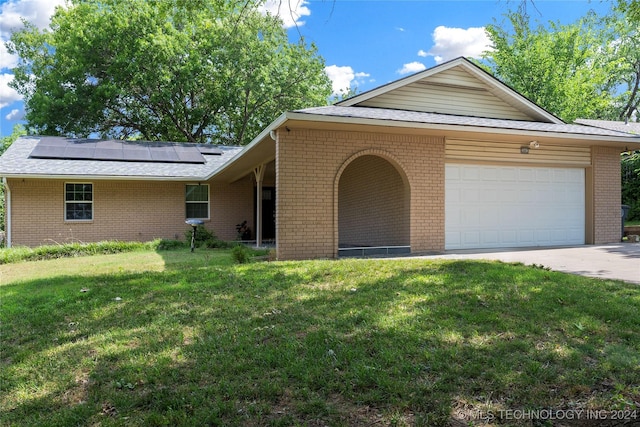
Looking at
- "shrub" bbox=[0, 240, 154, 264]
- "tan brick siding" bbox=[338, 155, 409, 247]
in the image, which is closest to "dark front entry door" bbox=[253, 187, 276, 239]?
"tan brick siding" bbox=[338, 155, 409, 247]

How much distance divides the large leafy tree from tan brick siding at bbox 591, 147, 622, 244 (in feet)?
59.9

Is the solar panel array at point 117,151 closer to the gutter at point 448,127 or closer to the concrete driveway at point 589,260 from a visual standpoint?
the gutter at point 448,127

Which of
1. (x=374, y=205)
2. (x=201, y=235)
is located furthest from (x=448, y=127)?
(x=201, y=235)

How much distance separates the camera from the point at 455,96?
1245cm

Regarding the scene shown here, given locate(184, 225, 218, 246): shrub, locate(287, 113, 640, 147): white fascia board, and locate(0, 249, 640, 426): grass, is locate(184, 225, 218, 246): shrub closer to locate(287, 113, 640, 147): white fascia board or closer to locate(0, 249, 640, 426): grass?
locate(287, 113, 640, 147): white fascia board

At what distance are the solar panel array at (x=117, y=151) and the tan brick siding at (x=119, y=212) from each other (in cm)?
128

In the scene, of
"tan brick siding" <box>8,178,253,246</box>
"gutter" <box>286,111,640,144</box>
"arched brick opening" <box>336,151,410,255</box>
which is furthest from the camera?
"tan brick siding" <box>8,178,253,246</box>

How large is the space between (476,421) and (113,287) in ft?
17.4

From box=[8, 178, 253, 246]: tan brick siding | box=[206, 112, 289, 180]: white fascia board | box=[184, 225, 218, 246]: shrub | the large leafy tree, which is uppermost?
the large leafy tree

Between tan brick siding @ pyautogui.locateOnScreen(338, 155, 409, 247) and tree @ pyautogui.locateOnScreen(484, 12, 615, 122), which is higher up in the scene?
tree @ pyautogui.locateOnScreen(484, 12, 615, 122)

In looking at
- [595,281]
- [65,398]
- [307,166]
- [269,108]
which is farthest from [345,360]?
[269,108]

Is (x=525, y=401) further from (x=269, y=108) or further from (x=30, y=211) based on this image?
(x=269, y=108)

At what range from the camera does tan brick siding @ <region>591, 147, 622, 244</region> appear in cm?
1179

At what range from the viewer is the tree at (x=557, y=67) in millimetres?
27500
